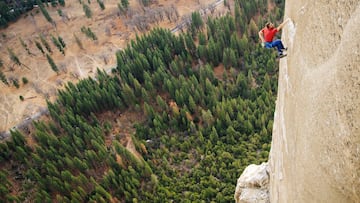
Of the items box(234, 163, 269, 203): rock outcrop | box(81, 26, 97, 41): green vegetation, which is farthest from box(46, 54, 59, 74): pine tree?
box(234, 163, 269, 203): rock outcrop

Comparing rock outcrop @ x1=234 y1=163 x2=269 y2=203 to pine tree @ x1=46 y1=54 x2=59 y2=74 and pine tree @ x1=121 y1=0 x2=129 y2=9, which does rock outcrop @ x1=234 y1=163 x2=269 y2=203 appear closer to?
pine tree @ x1=46 y1=54 x2=59 y2=74

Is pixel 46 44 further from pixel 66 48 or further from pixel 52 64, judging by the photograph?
pixel 52 64

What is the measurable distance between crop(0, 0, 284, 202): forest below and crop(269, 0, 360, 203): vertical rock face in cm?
1821

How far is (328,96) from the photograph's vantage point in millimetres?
7332

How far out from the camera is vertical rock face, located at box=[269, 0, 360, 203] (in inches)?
250

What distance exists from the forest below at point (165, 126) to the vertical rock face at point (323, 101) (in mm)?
18206

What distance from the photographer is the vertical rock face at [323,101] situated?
6.34 meters

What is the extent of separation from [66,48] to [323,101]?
49956 mm

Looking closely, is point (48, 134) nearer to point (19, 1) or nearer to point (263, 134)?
point (263, 134)

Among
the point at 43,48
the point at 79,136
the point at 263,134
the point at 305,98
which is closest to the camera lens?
the point at 305,98

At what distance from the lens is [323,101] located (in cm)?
761

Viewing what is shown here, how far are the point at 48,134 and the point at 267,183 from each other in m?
24.6

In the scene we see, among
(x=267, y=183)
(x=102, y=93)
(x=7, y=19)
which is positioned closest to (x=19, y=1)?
(x=7, y=19)

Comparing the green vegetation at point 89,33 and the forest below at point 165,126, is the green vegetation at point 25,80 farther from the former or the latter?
the forest below at point 165,126
